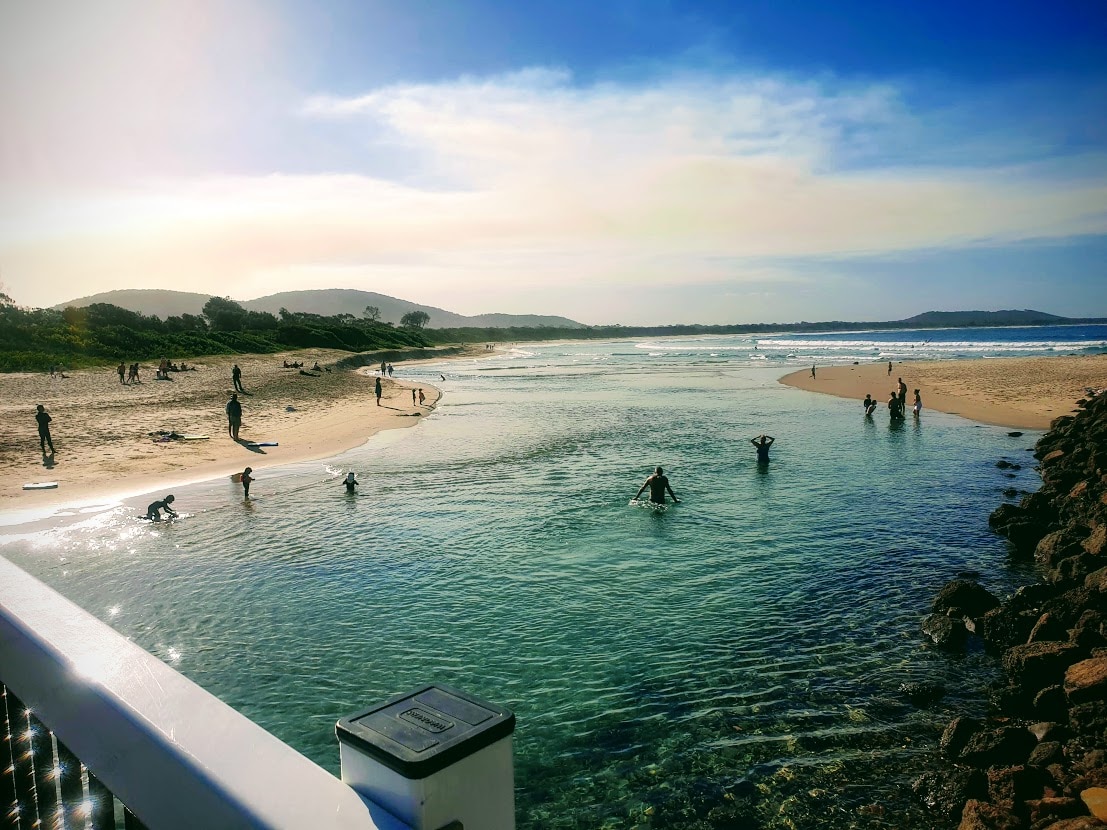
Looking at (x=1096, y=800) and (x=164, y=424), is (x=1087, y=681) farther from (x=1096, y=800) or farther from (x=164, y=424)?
(x=164, y=424)

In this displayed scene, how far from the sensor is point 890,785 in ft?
27.2

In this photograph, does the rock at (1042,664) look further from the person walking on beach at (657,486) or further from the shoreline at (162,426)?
the shoreline at (162,426)

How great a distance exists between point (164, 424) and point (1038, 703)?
35043mm

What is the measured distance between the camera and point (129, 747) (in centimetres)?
173

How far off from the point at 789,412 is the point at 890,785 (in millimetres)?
36073

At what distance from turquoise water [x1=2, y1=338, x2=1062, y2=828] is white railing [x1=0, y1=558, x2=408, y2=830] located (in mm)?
6649

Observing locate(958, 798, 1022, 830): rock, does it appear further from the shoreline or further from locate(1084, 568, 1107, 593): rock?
the shoreline

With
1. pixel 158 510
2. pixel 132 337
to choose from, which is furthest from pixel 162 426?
pixel 132 337

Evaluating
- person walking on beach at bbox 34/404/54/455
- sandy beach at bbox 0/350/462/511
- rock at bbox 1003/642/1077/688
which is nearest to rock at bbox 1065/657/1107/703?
rock at bbox 1003/642/1077/688

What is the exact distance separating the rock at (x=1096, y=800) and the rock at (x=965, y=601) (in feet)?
19.4

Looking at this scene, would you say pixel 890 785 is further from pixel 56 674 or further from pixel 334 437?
pixel 334 437

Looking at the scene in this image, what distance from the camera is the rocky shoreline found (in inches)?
274

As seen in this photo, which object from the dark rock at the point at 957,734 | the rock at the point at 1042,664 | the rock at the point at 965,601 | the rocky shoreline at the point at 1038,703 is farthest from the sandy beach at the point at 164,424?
the rock at the point at 1042,664

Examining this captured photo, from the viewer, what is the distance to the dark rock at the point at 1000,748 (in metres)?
7.93
